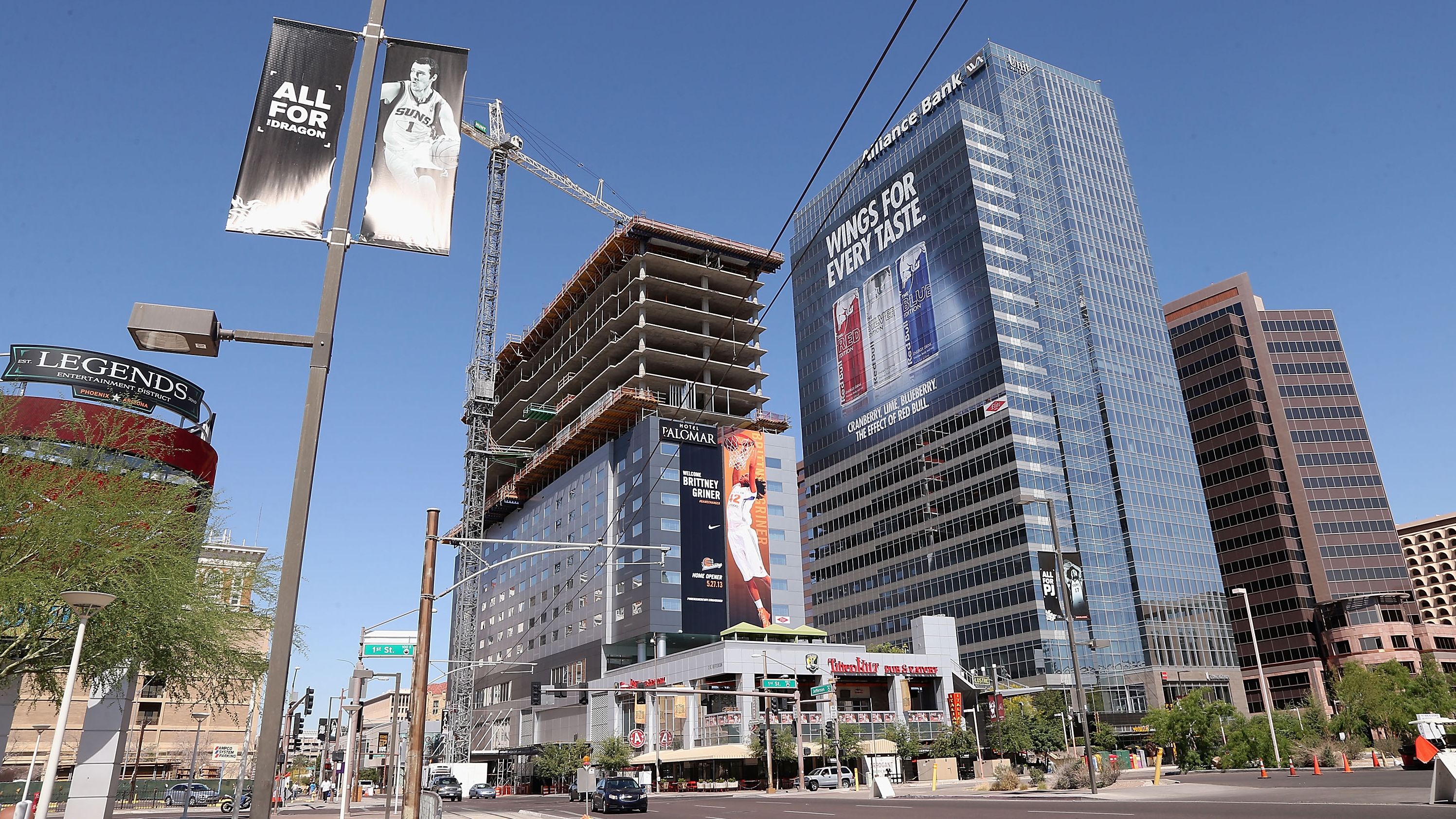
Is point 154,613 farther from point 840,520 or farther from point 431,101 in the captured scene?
point 840,520

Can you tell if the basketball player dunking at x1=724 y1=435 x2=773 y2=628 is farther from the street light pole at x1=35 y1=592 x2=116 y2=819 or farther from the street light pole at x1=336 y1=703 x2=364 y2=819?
the street light pole at x1=35 y1=592 x2=116 y2=819

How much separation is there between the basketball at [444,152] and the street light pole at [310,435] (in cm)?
77

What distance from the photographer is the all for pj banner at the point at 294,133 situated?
384 inches

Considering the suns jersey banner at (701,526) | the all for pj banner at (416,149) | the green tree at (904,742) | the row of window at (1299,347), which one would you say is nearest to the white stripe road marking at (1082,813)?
the all for pj banner at (416,149)

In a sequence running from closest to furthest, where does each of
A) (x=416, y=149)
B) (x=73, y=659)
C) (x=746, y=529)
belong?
(x=416, y=149) < (x=73, y=659) < (x=746, y=529)

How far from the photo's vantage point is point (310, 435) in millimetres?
9125

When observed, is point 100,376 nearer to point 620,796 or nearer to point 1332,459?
point 620,796

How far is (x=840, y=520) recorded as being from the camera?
5891 inches

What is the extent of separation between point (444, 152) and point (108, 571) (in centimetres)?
2138

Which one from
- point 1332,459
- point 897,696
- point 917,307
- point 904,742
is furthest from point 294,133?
point 1332,459

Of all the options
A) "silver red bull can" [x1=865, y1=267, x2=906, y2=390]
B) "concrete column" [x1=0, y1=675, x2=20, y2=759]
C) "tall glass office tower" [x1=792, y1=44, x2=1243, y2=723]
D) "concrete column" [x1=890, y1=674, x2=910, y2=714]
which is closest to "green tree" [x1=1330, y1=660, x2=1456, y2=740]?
"tall glass office tower" [x1=792, y1=44, x2=1243, y2=723]

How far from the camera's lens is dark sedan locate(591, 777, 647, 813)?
4234cm

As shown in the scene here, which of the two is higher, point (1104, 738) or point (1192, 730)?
point (1192, 730)

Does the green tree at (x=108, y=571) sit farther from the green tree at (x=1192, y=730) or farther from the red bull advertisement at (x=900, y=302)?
the red bull advertisement at (x=900, y=302)
